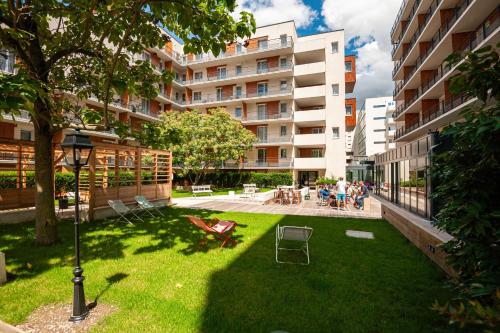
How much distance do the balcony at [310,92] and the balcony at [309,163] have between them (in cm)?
713

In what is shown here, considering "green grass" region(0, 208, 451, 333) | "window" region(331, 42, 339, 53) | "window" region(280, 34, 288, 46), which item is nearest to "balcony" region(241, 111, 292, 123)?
"window" region(280, 34, 288, 46)

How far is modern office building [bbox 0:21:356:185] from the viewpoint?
2786 centimetres

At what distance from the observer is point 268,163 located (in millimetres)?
29953

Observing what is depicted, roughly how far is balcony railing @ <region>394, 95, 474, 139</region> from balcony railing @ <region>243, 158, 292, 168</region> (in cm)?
1377

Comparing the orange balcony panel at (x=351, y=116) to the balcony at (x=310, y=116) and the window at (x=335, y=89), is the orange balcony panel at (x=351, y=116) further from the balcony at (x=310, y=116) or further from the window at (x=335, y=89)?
the balcony at (x=310, y=116)

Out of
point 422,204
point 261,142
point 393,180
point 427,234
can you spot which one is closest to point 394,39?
point 261,142

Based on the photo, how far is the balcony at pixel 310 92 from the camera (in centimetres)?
2776

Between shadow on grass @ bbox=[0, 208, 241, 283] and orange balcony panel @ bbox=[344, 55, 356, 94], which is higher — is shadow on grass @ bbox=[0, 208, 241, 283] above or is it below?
below

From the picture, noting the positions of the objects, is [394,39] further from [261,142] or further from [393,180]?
[393,180]

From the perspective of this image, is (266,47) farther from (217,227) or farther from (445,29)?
(217,227)

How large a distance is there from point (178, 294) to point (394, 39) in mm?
39462

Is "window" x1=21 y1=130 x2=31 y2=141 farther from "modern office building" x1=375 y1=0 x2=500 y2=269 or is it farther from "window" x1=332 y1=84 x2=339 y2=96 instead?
"window" x1=332 y1=84 x2=339 y2=96

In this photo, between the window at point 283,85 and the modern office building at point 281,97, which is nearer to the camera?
the modern office building at point 281,97

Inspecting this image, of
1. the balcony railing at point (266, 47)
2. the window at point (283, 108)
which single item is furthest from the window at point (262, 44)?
the window at point (283, 108)
